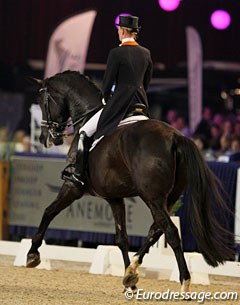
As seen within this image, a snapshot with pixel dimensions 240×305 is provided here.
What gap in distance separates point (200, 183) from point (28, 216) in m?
5.13

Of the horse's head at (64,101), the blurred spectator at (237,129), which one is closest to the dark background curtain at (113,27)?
the blurred spectator at (237,129)

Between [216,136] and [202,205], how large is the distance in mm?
8348

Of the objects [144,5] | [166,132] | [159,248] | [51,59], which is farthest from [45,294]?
[144,5]

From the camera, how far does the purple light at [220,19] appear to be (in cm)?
1916

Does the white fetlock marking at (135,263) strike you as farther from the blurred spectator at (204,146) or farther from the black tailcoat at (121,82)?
the blurred spectator at (204,146)

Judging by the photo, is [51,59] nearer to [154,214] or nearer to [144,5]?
[144,5]

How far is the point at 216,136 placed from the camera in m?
16.2

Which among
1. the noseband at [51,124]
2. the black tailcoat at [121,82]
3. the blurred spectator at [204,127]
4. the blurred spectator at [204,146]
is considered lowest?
the blurred spectator at [204,127]

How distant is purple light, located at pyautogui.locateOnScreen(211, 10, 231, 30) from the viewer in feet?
62.8

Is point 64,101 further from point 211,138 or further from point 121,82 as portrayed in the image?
point 211,138

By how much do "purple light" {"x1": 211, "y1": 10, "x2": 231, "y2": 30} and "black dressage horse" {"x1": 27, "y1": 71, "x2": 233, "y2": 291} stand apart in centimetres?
1126

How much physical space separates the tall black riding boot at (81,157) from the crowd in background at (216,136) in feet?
14.9

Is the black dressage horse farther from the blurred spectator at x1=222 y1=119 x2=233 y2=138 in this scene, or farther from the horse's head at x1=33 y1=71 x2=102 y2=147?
the blurred spectator at x1=222 y1=119 x2=233 y2=138

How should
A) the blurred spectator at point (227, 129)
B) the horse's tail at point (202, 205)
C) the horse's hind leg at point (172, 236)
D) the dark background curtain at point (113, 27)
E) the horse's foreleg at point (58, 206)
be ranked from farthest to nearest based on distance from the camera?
the dark background curtain at point (113, 27)
the blurred spectator at point (227, 129)
the horse's foreleg at point (58, 206)
the horse's tail at point (202, 205)
the horse's hind leg at point (172, 236)
